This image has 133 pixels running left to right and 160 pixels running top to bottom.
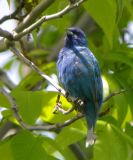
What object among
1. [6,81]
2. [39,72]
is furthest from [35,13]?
[6,81]

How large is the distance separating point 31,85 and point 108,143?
1.28 meters

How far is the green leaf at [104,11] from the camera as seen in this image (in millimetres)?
3096

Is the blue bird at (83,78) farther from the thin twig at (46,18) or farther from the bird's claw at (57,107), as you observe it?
the thin twig at (46,18)

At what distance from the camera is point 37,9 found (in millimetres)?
2887

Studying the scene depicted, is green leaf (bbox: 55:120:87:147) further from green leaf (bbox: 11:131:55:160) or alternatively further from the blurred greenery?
green leaf (bbox: 11:131:55:160)

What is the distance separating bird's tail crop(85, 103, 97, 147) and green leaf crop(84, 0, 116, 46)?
543 millimetres

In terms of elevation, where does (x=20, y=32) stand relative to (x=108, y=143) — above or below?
above

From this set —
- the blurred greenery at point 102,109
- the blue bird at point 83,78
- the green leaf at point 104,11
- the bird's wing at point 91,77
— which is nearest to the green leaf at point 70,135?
the blurred greenery at point 102,109

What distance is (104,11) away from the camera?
3.11 meters

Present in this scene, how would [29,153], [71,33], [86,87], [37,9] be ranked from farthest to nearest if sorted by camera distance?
[71,33]
[86,87]
[29,153]
[37,9]

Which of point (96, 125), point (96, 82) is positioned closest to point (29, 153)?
point (96, 125)

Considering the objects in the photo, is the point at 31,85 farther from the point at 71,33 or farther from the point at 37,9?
the point at 37,9

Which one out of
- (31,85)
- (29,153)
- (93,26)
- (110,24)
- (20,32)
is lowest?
(93,26)

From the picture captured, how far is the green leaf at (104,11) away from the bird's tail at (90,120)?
543 millimetres
